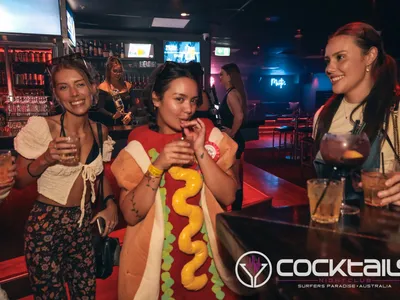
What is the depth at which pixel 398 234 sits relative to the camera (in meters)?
0.87

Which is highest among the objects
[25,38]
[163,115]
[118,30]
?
[118,30]

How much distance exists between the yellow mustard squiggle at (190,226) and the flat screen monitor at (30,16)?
4685 millimetres

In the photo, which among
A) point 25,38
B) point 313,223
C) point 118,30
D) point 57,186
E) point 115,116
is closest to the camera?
point 313,223

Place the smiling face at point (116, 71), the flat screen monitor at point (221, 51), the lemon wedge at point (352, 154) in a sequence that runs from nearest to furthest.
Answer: the lemon wedge at point (352, 154) → the smiling face at point (116, 71) → the flat screen monitor at point (221, 51)

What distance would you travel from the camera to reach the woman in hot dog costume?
1.28 m

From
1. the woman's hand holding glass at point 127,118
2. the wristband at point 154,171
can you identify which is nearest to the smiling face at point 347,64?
the wristband at point 154,171

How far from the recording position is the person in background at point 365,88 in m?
1.41

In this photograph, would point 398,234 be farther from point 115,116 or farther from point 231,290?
point 115,116

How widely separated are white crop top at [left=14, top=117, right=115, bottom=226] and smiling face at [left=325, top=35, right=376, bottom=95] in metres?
1.39

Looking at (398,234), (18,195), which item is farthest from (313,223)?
(18,195)

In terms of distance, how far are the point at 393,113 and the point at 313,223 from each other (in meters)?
0.81

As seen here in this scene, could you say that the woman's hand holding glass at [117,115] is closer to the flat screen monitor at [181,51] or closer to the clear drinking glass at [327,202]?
the clear drinking glass at [327,202]

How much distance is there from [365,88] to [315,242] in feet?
3.52

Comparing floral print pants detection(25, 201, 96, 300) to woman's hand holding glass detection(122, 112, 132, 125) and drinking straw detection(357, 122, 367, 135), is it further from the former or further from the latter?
woman's hand holding glass detection(122, 112, 132, 125)
